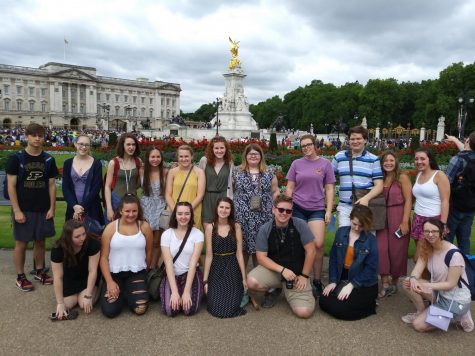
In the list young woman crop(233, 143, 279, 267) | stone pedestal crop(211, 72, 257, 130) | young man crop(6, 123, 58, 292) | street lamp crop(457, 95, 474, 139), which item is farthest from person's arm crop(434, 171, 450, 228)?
stone pedestal crop(211, 72, 257, 130)

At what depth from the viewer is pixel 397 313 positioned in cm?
476

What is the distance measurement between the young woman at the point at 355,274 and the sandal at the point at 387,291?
0.55 metres

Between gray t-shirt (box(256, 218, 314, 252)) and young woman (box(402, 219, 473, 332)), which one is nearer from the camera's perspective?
young woman (box(402, 219, 473, 332))

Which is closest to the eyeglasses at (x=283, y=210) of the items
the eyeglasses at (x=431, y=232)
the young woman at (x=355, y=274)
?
the young woman at (x=355, y=274)

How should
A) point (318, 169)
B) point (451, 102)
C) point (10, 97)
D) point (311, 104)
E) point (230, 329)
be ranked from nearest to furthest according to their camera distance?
1. point (230, 329)
2. point (318, 169)
3. point (451, 102)
4. point (311, 104)
5. point (10, 97)

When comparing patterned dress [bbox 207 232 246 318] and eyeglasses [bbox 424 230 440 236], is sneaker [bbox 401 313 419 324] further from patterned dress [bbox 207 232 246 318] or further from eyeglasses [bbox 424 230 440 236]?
patterned dress [bbox 207 232 246 318]

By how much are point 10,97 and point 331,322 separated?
9804 cm

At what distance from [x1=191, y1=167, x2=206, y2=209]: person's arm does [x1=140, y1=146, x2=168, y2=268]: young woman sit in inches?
18.2

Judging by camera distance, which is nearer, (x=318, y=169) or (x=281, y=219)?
(x=281, y=219)

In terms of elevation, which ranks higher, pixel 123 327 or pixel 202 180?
pixel 202 180

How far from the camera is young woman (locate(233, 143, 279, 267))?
536 centimetres

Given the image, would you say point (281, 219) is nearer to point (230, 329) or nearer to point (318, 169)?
point (318, 169)

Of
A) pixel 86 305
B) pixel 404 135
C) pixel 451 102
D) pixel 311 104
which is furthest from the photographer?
pixel 311 104

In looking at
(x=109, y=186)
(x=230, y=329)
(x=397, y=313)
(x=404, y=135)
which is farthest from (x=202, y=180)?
(x=404, y=135)
